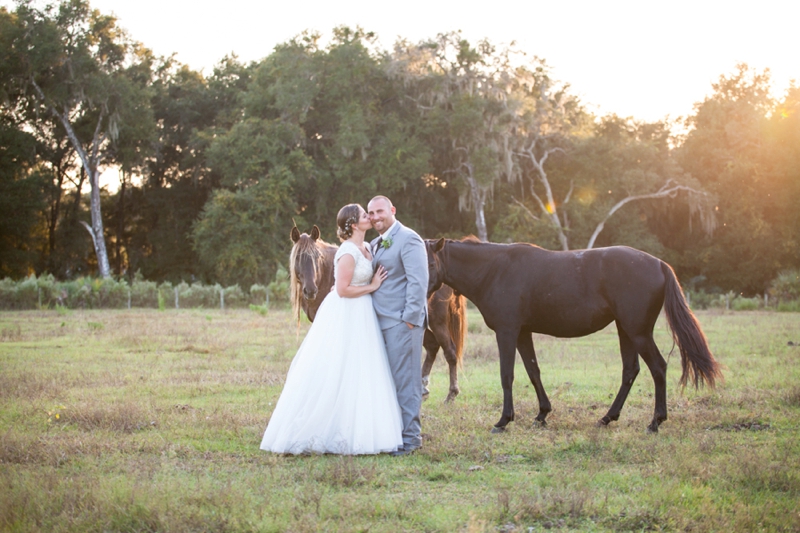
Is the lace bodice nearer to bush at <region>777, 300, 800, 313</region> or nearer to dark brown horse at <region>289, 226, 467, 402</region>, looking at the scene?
dark brown horse at <region>289, 226, 467, 402</region>

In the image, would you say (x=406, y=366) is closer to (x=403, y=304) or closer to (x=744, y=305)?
(x=403, y=304)

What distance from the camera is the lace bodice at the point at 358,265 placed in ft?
20.0

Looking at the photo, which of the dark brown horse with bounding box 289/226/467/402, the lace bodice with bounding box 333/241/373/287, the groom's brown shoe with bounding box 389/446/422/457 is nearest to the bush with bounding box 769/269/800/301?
the dark brown horse with bounding box 289/226/467/402

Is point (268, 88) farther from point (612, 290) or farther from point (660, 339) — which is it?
point (612, 290)

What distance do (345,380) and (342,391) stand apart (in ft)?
0.31

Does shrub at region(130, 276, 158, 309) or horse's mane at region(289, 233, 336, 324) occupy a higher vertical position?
horse's mane at region(289, 233, 336, 324)

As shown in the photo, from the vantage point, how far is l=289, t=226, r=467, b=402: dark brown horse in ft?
26.6

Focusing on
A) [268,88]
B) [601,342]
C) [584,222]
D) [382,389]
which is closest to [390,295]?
[382,389]

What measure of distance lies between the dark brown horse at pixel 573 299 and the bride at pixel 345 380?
1217 mm

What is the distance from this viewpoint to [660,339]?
15.4 metres

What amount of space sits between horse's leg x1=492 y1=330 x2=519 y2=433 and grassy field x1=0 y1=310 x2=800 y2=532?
173 mm

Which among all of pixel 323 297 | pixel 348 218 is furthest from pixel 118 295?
pixel 348 218

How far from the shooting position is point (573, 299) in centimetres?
713

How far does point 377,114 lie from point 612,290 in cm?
3038
